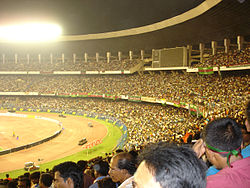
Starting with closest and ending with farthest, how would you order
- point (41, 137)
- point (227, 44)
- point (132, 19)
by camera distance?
point (41, 137)
point (227, 44)
point (132, 19)

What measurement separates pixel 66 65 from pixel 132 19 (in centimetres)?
2293

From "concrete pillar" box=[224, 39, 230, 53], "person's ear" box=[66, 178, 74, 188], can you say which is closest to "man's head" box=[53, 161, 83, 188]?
"person's ear" box=[66, 178, 74, 188]

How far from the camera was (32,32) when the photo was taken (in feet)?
175

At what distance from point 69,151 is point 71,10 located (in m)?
35.4

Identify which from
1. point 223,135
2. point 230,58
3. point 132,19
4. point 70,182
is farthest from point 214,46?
point 223,135

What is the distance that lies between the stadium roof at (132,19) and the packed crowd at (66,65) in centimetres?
336

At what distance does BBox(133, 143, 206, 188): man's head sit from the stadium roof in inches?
954

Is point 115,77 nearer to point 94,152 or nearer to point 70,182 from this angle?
point 94,152

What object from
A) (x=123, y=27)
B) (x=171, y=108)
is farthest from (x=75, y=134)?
(x=123, y=27)

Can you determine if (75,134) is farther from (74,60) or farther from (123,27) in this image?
(74,60)

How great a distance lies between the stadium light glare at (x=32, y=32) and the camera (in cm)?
5241

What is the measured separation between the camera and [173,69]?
39.8 metres

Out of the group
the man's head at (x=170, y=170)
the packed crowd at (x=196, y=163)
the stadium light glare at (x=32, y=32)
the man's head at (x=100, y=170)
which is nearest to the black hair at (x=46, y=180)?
the man's head at (x=100, y=170)

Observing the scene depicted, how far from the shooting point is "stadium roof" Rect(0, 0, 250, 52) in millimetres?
26775
